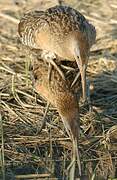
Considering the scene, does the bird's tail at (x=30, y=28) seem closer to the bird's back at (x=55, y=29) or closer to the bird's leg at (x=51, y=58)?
the bird's back at (x=55, y=29)

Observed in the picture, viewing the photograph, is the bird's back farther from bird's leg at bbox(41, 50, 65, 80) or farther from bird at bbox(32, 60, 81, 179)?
bird at bbox(32, 60, 81, 179)

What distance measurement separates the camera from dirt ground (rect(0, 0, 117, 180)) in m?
4.55

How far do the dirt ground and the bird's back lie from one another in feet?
0.67

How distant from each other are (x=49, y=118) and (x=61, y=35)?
2.73 feet

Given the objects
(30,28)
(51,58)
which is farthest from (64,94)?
(30,28)

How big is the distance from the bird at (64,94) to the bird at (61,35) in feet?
0.25

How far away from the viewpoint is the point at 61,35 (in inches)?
188

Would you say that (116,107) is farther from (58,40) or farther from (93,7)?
(93,7)

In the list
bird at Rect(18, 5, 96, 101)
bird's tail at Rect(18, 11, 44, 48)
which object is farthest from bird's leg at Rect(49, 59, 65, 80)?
bird's tail at Rect(18, 11, 44, 48)

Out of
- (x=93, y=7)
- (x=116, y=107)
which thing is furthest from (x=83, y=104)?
(x=93, y=7)

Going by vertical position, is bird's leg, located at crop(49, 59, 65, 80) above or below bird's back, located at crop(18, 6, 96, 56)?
below

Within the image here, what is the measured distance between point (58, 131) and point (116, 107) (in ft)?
2.14

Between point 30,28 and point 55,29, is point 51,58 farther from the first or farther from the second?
point 30,28

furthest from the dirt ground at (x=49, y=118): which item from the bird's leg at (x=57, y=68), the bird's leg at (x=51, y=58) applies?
the bird's leg at (x=57, y=68)
